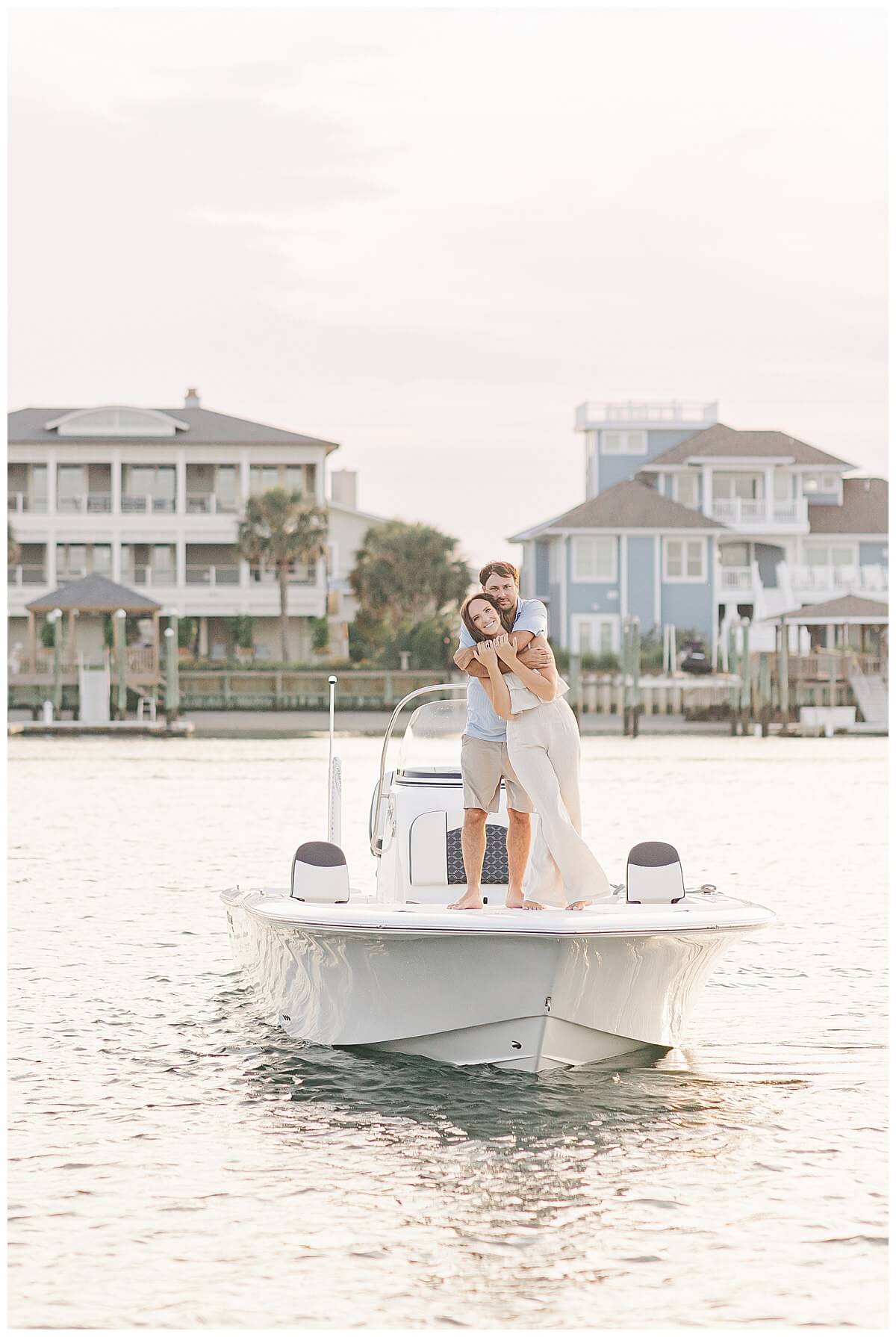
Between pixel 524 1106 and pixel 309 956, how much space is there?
1474 millimetres

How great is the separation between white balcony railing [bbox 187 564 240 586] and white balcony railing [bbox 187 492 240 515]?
2074 mm

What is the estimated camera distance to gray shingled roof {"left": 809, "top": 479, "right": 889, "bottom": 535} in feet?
215

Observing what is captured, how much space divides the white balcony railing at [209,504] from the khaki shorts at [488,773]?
56901 mm

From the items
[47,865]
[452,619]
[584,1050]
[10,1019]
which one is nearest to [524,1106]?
[584,1050]

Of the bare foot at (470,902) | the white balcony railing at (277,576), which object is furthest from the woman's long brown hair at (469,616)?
the white balcony railing at (277,576)

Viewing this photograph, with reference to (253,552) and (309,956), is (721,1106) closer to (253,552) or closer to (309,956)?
(309,956)

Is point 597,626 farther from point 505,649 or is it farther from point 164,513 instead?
point 505,649

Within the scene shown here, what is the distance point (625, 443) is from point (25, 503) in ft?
74.9

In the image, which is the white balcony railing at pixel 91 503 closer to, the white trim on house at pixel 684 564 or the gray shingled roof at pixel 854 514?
the white trim on house at pixel 684 564

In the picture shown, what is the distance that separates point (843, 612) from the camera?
53.8 m

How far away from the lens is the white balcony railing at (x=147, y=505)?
65.2m

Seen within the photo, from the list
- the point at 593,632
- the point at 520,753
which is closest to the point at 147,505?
the point at 593,632

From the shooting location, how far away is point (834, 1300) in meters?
6.52

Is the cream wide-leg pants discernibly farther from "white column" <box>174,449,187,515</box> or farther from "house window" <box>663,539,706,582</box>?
"white column" <box>174,449,187,515</box>
